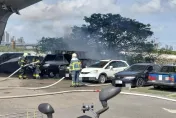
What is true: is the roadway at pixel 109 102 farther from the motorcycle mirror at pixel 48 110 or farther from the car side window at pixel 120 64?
the car side window at pixel 120 64

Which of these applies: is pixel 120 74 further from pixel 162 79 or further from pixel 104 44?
pixel 104 44

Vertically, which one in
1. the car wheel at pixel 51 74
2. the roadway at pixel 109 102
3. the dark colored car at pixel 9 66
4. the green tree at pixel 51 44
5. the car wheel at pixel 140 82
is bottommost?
the roadway at pixel 109 102

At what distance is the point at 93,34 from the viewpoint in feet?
105

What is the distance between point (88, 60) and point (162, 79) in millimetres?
8126

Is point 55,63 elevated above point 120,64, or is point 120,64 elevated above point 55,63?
point 55,63

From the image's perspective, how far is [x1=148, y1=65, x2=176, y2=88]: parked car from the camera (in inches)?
615

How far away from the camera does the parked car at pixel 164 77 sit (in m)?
15.6

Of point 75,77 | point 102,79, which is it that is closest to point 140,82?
point 102,79

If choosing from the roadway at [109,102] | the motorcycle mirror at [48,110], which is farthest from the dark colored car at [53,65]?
the motorcycle mirror at [48,110]

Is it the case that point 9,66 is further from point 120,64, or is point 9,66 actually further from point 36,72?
point 120,64

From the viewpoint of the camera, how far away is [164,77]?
52.3ft

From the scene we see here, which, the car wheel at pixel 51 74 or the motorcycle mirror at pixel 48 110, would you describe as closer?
the motorcycle mirror at pixel 48 110

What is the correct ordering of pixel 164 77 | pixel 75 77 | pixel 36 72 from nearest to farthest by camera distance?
pixel 164 77
pixel 75 77
pixel 36 72

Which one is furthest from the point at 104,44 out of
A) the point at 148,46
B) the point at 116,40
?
the point at 148,46
